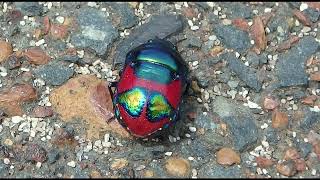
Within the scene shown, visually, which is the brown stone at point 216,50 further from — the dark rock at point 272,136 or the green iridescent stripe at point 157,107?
the green iridescent stripe at point 157,107

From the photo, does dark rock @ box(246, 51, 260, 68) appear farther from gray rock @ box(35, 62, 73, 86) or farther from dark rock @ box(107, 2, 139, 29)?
gray rock @ box(35, 62, 73, 86)

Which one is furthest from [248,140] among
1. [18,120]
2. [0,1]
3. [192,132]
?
[0,1]

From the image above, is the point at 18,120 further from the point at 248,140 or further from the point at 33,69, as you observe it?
the point at 248,140

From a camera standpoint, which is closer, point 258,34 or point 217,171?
point 217,171

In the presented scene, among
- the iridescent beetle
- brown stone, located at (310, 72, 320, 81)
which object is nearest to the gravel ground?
brown stone, located at (310, 72, 320, 81)

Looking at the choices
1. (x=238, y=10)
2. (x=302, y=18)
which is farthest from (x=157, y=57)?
(x=302, y=18)

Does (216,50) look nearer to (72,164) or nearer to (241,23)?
(241,23)
